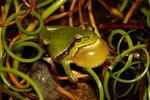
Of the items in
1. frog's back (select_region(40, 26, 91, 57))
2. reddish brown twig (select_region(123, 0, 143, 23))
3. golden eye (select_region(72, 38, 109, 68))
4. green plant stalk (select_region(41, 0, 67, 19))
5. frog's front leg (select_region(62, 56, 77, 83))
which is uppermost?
green plant stalk (select_region(41, 0, 67, 19))

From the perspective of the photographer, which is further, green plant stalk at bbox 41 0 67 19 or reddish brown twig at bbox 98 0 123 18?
reddish brown twig at bbox 98 0 123 18

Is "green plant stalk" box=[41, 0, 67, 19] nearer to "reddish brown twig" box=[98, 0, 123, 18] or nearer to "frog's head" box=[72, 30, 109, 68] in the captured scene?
"frog's head" box=[72, 30, 109, 68]

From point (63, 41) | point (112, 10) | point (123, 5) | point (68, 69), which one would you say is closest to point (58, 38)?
point (63, 41)

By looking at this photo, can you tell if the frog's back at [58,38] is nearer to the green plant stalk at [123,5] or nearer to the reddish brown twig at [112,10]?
the reddish brown twig at [112,10]

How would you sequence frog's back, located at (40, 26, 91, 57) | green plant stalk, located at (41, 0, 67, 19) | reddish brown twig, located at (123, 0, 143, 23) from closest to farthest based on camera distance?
frog's back, located at (40, 26, 91, 57), green plant stalk, located at (41, 0, 67, 19), reddish brown twig, located at (123, 0, 143, 23)

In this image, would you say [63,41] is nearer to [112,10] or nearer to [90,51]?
[90,51]

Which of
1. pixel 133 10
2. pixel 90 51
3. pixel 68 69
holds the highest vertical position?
pixel 133 10

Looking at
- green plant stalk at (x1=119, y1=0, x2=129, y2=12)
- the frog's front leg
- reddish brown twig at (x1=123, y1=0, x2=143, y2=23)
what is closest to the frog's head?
the frog's front leg

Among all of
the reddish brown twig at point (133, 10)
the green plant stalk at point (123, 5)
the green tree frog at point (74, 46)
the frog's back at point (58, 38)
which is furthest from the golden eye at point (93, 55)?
the green plant stalk at point (123, 5)

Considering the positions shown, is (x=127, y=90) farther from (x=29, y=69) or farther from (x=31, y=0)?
(x=31, y=0)
